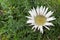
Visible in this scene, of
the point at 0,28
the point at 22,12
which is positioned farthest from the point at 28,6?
the point at 0,28

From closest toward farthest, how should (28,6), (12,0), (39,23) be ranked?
(39,23) → (28,6) → (12,0)

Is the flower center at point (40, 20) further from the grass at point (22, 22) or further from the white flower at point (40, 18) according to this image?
the grass at point (22, 22)

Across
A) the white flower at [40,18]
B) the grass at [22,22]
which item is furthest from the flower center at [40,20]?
Answer: the grass at [22,22]

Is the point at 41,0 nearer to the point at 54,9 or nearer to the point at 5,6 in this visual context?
the point at 54,9

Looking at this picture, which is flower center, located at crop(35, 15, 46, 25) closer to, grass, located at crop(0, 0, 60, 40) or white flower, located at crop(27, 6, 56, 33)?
white flower, located at crop(27, 6, 56, 33)

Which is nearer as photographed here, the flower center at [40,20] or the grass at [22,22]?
the flower center at [40,20]

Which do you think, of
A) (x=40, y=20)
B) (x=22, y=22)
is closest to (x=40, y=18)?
(x=40, y=20)
